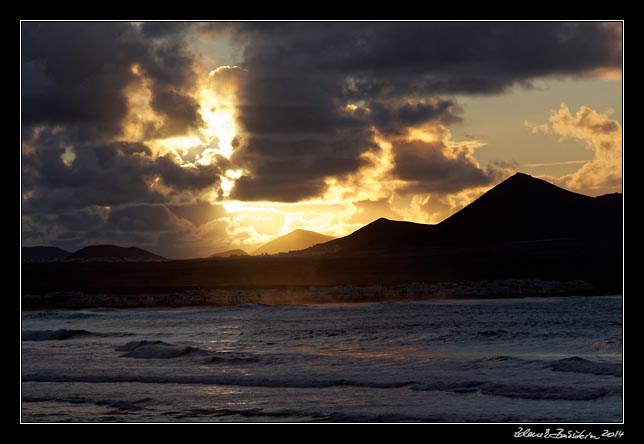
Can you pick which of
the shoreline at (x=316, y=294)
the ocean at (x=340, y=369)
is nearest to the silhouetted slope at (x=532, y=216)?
the shoreline at (x=316, y=294)

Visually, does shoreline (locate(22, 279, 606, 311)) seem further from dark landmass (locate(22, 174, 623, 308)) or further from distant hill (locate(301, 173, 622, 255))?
distant hill (locate(301, 173, 622, 255))

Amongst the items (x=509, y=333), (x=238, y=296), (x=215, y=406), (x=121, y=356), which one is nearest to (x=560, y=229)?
(x=238, y=296)

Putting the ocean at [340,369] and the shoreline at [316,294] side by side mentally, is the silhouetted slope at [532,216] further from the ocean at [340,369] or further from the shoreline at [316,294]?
the ocean at [340,369]

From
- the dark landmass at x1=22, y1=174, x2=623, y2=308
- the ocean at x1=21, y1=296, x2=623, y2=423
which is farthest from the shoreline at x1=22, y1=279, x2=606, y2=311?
the ocean at x1=21, y1=296, x2=623, y2=423

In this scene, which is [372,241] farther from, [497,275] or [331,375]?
[331,375]

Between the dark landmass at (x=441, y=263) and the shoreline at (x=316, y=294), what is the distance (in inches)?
9.0

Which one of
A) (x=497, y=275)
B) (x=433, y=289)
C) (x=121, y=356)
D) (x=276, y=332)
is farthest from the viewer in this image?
(x=497, y=275)

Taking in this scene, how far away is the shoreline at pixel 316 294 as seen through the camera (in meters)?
55.0

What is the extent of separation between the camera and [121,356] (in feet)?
84.3

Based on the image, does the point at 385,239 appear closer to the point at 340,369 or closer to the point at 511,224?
the point at 511,224

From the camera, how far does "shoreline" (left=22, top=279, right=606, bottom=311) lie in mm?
54969

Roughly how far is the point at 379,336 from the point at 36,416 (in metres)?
15.2

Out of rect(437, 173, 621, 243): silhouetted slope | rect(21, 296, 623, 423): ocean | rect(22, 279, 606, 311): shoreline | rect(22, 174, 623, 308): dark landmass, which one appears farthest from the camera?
rect(437, 173, 621, 243): silhouetted slope

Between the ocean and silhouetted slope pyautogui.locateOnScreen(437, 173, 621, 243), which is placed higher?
silhouetted slope pyautogui.locateOnScreen(437, 173, 621, 243)
